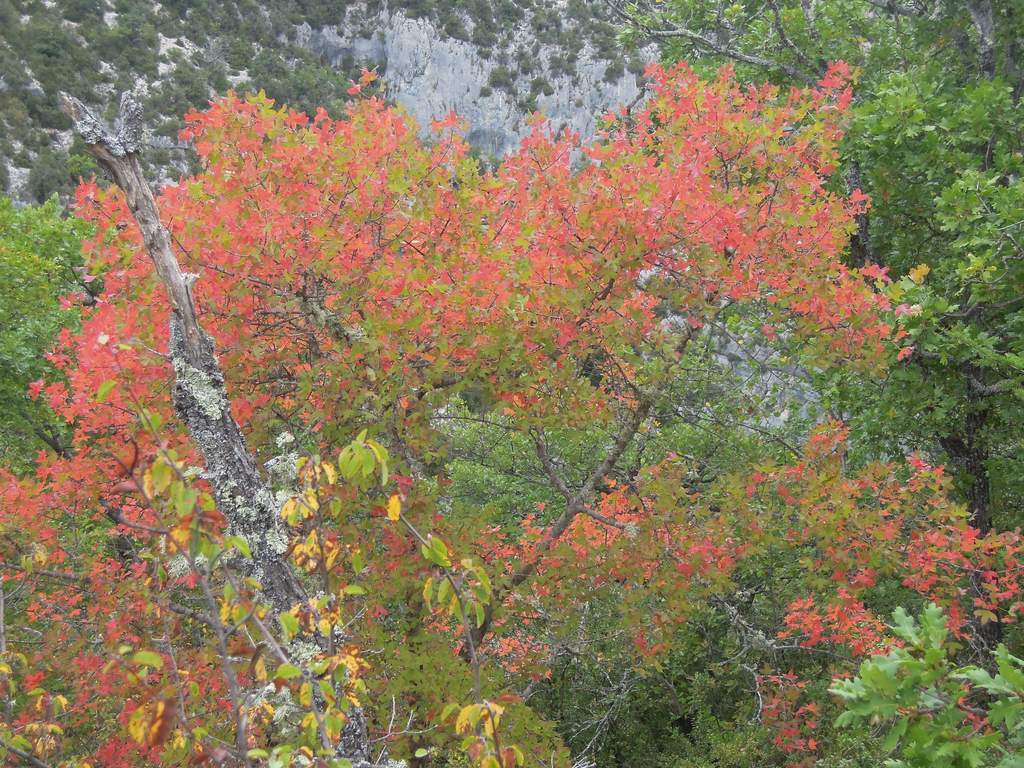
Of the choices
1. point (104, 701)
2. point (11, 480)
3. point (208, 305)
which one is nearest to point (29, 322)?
point (11, 480)

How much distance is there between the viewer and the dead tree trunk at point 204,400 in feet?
10.3

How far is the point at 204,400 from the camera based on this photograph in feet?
10.9

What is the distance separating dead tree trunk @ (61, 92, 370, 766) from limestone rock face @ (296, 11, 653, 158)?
62.8 m

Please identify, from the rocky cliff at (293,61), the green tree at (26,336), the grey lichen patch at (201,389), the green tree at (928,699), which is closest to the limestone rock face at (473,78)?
the rocky cliff at (293,61)

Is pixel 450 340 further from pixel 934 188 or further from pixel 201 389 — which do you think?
pixel 934 188

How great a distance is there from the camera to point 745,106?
237 inches

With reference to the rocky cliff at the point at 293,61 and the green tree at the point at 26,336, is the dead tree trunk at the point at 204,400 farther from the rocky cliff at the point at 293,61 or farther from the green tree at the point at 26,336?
the rocky cliff at the point at 293,61

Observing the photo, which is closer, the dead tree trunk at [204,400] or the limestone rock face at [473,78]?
the dead tree trunk at [204,400]

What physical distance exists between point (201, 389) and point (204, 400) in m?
0.06

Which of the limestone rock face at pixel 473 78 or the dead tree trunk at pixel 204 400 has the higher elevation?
the dead tree trunk at pixel 204 400

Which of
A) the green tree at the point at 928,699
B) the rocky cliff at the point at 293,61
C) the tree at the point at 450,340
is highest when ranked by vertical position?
the green tree at the point at 928,699

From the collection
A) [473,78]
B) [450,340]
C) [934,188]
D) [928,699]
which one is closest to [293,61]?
[473,78]

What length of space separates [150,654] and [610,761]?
9.89m

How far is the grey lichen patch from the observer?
330cm
